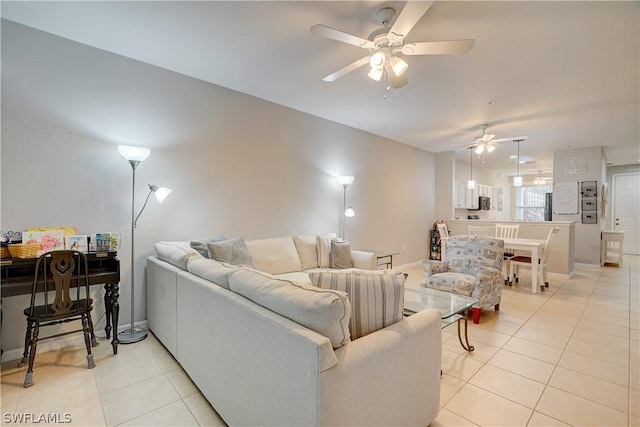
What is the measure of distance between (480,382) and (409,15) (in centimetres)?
259

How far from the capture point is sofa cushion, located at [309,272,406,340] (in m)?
1.40

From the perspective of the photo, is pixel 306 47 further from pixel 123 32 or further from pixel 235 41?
pixel 123 32

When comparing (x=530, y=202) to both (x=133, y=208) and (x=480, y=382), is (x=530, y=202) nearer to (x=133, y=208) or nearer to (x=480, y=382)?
(x=480, y=382)

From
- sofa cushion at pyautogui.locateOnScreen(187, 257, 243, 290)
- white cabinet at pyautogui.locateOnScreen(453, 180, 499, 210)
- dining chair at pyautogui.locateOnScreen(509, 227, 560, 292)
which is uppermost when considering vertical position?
white cabinet at pyautogui.locateOnScreen(453, 180, 499, 210)

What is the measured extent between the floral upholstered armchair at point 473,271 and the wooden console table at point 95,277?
3.27 m

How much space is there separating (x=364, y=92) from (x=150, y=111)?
2482 mm

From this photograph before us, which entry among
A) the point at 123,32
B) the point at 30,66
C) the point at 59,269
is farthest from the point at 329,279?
the point at 30,66

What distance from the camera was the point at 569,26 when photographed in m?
2.34

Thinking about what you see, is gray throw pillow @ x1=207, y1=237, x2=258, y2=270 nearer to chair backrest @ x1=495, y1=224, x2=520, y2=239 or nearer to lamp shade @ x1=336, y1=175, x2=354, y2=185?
lamp shade @ x1=336, y1=175, x2=354, y2=185

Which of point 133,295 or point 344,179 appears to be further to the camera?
point 344,179

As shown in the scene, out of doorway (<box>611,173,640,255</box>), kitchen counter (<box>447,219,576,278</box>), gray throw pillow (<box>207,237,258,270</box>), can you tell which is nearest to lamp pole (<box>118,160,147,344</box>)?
gray throw pillow (<box>207,237,258,270</box>)

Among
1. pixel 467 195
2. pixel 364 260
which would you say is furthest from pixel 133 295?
pixel 467 195

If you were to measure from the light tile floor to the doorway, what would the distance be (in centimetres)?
718

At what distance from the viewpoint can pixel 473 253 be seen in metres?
3.54
